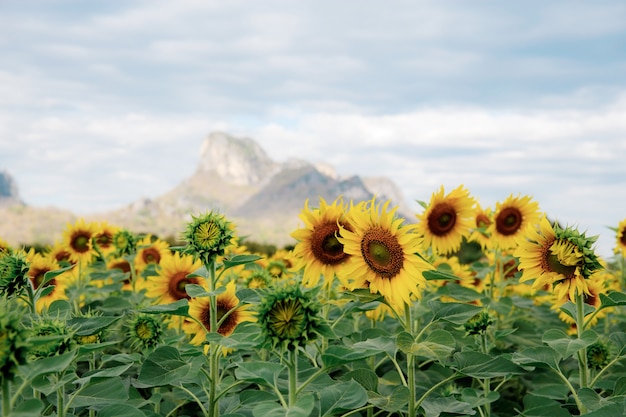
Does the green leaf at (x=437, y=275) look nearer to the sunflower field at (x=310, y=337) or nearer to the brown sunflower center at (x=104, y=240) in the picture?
the sunflower field at (x=310, y=337)

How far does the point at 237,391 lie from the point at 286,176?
13835cm

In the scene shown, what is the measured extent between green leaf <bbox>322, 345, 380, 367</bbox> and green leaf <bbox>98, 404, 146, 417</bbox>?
2.43 feet

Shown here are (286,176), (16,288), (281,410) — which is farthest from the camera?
(286,176)

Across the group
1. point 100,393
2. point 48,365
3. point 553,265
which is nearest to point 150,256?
point 100,393

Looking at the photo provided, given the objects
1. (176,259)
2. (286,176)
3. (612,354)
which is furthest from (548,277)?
(286,176)

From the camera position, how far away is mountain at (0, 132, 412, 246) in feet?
358

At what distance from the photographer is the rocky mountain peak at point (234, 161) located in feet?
513

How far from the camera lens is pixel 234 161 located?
16350 centimetres

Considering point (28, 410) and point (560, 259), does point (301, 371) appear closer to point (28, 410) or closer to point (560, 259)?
point (28, 410)

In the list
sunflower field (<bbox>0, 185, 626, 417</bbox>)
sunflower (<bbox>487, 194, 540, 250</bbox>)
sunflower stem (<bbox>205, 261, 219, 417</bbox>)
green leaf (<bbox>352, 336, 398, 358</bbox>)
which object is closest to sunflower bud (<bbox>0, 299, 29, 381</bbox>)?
sunflower field (<bbox>0, 185, 626, 417</bbox>)

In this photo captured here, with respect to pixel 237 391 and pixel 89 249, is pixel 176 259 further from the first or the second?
pixel 89 249

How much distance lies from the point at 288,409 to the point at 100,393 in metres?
0.98

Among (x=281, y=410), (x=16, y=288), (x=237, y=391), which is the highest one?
(x=16, y=288)

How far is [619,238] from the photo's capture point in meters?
5.68
